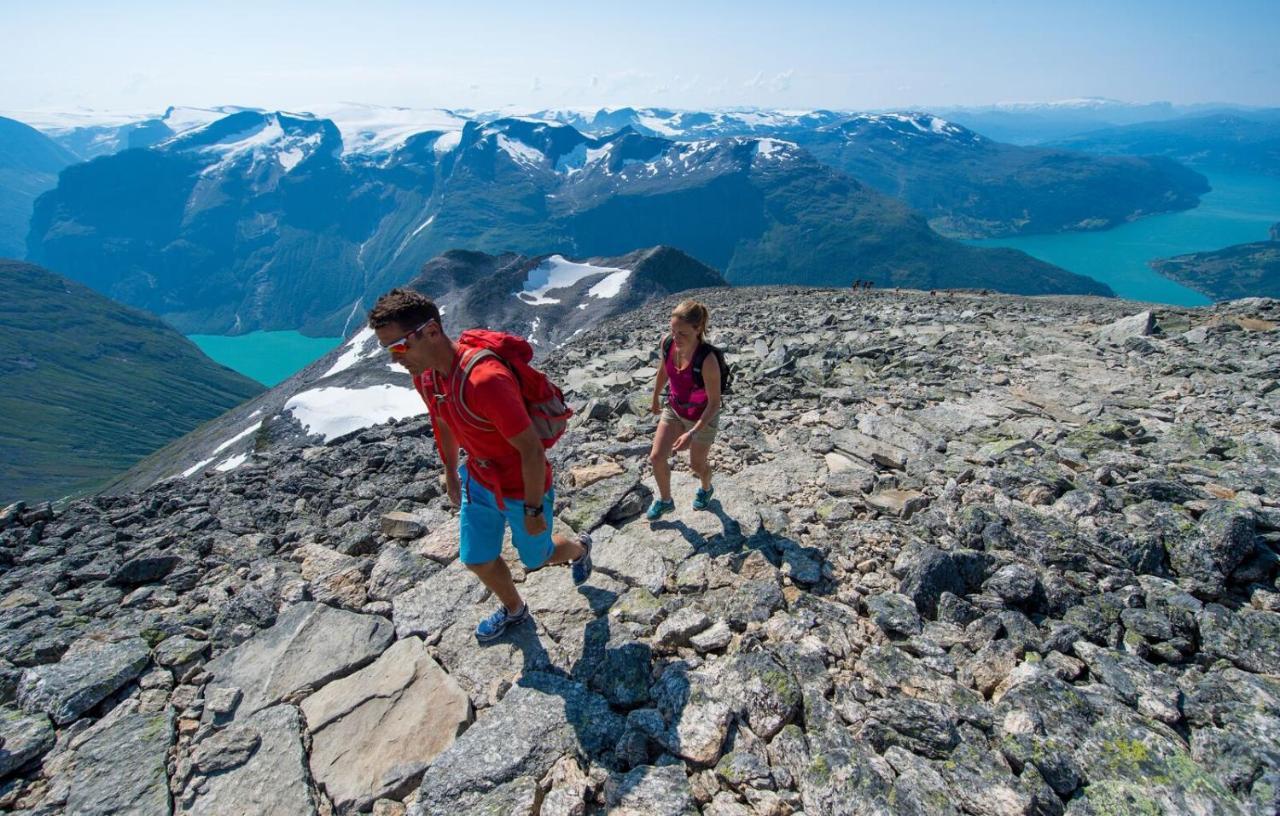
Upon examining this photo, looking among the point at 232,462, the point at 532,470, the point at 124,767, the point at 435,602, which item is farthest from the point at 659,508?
the point at 232,462

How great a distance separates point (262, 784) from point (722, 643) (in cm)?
383

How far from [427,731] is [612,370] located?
51.7 ft

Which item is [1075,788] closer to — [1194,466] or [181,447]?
[1194,466]

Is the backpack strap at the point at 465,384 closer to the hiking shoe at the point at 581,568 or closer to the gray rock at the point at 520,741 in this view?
the gray rock at the point at 520,741

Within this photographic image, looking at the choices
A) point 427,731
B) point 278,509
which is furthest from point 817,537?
point 278,509

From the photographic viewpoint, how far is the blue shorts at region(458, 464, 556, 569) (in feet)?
17.0

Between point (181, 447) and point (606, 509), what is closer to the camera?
point (606, 509)

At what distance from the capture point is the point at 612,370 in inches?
792

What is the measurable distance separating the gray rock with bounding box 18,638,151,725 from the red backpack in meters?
4.06

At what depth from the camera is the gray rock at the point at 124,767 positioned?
4.31 metres

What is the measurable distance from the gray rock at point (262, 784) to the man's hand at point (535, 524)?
2.50 metres

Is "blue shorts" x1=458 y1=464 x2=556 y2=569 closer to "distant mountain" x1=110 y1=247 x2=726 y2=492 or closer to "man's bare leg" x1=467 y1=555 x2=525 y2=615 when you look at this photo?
"man's bare leg" x1=467 y1=555 x2=525 y2=615

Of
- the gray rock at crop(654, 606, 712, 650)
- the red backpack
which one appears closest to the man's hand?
the red backpack

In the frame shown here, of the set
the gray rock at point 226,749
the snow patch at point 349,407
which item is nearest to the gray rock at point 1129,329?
the gray rock at point 226,749
